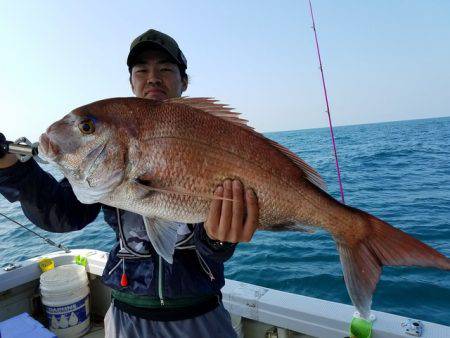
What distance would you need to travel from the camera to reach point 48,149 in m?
1.68

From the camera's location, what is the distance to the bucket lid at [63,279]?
13.3 ft

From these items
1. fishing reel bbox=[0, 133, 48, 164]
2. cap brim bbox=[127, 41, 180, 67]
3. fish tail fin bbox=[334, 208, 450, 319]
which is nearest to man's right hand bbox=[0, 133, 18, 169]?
fishing reel bbox=[0, 133, 48, 164]

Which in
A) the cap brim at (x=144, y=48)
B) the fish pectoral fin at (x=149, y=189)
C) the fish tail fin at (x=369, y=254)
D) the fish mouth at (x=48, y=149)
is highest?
the cap brim at (x=144, y=48)

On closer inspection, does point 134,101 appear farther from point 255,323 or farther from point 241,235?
point 255,323

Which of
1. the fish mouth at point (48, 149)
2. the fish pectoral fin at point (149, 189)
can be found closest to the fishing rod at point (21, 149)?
the fish mouth at point (48, 149)

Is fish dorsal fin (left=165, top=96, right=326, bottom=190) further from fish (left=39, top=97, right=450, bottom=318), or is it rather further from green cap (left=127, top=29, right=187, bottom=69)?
green cap (left=127, top=29, right=187, bottom=69)

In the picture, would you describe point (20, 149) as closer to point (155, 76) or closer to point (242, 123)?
point (155, 76)

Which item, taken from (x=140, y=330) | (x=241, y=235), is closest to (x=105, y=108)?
(x=241, y=235)

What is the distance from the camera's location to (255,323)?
3484mm

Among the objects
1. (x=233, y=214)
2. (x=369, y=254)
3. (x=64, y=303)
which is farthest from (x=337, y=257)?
(x=233, y=214)

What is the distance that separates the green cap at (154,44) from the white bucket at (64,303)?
9.76 ft

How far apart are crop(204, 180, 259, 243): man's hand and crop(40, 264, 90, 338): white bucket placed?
3028mm

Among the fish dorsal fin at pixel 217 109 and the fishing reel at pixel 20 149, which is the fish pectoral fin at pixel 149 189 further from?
the fishing reel at pixel 20 149

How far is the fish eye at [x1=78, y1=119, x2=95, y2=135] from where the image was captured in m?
1.71
